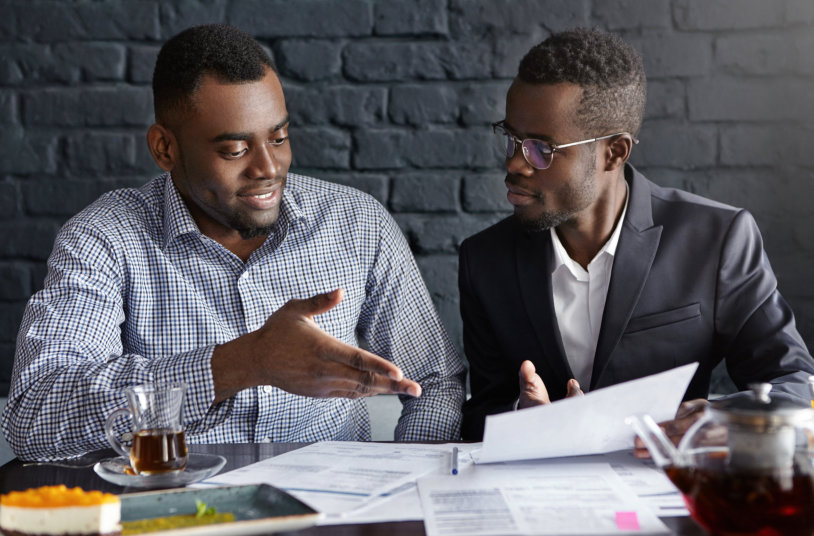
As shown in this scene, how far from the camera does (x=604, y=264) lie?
1755 millimetres

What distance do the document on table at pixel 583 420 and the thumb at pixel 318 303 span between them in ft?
0.92

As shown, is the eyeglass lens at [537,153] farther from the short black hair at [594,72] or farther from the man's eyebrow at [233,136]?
the man's eyebrow at [233,136]

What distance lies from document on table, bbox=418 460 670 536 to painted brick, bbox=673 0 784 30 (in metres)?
1.19

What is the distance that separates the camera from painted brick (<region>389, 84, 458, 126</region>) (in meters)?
1.97

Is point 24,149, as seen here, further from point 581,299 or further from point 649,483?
point 649,483

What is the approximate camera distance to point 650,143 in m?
1.96

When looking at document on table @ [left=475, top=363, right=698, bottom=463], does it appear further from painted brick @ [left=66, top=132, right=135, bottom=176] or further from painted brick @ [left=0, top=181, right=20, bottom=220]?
painted brick @ [left=0, top=181, right=20, bottom=220]

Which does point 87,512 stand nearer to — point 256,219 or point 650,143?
point 256,219

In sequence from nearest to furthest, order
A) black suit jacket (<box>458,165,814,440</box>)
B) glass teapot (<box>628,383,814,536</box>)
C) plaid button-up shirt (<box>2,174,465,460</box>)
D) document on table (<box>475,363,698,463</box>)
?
glass teapot (<box>628,383,814,536</box>)
document on table (<box>475,363,698,463</box>)
plaid button-up shirt (<box>2,174,465,460</box>)
black suit jacket (<box>458,165,814,440</box>)

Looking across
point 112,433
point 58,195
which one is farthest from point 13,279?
point 112,433

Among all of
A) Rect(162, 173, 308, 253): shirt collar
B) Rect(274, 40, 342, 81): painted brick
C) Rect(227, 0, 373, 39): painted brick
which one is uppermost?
Rect(227, 0, 373, 39): painted brick

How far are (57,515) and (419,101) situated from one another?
1.34 metres

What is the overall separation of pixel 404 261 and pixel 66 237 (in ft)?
2.27

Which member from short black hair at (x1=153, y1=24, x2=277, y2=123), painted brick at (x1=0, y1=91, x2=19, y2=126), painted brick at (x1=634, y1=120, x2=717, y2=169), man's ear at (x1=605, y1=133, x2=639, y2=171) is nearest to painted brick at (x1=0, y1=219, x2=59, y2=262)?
painted brick at (x1=0, y1=91, x2=19, y2=126)
